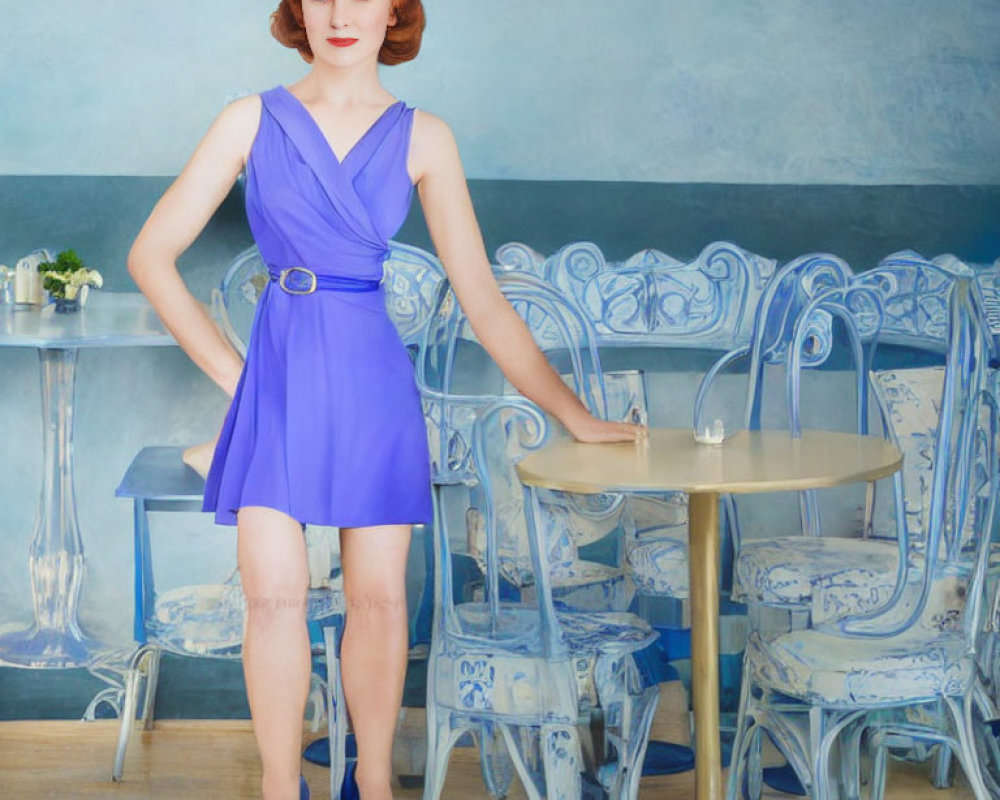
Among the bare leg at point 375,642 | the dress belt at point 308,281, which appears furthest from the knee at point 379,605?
the dress belt at point 308,281

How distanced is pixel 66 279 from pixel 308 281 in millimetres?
1109

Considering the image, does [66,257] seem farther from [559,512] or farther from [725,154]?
[725,154]

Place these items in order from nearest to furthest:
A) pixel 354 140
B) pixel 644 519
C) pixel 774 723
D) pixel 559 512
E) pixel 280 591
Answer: pixel 280 591
pixel 354 140
pixel 774 723
pixel 559 512
pixel 644 519

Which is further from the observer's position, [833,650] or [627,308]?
[627,308]

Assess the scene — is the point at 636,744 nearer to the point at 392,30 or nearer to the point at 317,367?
the point at 317,367

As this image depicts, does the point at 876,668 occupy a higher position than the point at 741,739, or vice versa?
the point at 876,668

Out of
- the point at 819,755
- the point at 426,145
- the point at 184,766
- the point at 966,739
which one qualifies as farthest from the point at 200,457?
the point at 966,739

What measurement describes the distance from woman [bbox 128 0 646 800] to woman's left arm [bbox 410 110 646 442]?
0.10ft

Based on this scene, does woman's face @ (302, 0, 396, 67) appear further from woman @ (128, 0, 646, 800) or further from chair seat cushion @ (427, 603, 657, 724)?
chair seat cushion @ (427, 603, 657, 724)

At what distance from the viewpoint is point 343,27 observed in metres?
2.73

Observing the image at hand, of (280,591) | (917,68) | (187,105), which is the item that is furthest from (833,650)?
(187,105)

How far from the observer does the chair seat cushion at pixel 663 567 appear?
3.38 metres

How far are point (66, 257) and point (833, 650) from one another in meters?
2.03

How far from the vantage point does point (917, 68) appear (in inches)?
144
